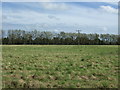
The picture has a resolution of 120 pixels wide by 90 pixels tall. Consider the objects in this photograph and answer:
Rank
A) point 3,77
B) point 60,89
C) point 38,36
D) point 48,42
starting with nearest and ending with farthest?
point 60,89 < point 3,77 < point 48,42 < point 38,36

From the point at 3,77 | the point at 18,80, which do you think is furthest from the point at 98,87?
the point at 3,77

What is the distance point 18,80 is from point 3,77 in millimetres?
1003

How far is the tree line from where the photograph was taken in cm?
9310

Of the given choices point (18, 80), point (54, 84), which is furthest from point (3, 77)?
point (54, 84)

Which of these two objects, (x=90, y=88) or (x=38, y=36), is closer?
(x=90, y=88)

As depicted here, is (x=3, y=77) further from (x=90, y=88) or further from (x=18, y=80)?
(x=90, y=88)

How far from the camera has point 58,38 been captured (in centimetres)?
10262

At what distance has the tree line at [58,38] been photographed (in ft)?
305

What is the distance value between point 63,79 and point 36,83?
1.26 metres

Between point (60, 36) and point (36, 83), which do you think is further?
point (60, 36)

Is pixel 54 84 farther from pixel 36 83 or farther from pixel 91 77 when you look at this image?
pixel 91 77

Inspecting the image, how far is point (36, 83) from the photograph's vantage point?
7.38m

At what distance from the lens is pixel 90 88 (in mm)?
7000

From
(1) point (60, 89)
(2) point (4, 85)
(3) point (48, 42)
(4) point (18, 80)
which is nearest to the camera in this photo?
(1) point (60, 89)
